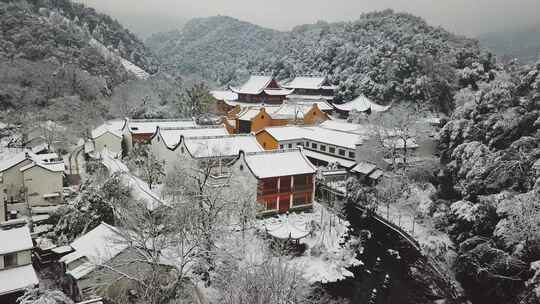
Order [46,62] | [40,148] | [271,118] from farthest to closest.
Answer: [46,62], [271,118], [40,148]

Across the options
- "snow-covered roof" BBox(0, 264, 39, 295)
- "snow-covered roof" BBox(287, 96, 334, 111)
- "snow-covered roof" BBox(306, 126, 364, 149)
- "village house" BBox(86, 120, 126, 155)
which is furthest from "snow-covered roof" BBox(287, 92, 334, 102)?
"snow-covered roof" BBox(0, 264, 39, 295)

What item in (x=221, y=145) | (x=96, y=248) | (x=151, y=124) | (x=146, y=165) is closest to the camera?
(x=96, y=248)

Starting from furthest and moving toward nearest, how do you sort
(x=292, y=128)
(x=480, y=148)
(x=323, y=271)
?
(x=292, y=128) < (x=480, y=148) < (x=323, y=271)

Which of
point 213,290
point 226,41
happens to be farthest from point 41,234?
point 226,41

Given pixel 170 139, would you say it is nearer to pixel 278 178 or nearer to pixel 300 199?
pixel 278 178

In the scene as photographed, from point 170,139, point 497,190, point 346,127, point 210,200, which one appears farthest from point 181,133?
point 497,190

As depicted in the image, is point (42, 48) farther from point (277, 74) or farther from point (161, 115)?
point (277, 74)

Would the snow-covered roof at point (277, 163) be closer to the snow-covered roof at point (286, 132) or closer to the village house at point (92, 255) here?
the snow-covered roof at point (286, 132)

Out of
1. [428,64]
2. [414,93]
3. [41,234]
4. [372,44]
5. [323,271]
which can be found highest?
[372,44]
